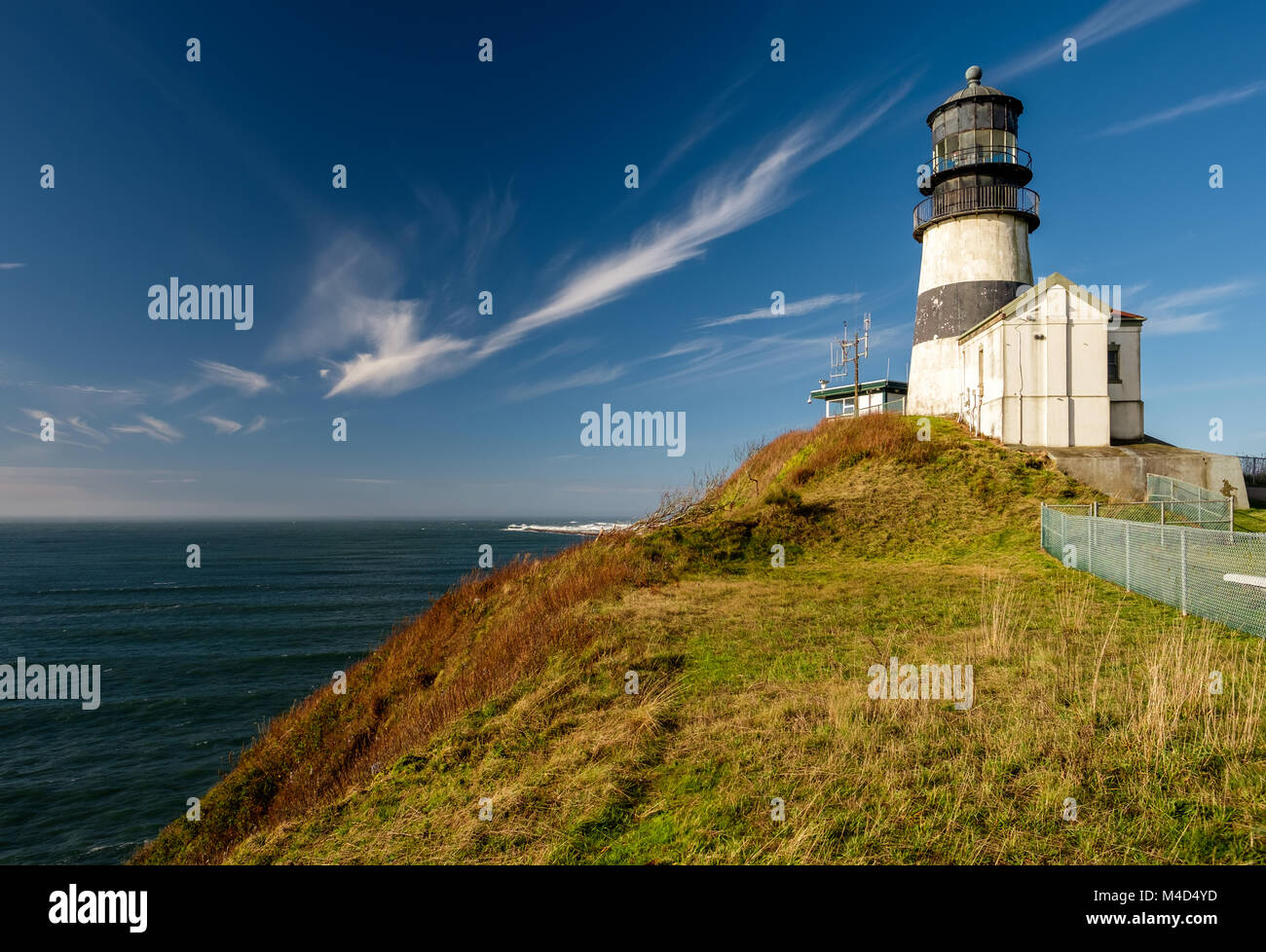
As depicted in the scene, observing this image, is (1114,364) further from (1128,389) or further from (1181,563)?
(1181,563)

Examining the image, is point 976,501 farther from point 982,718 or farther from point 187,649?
point 187,649

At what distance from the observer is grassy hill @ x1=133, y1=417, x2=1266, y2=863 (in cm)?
408

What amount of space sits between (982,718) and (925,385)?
2442cm

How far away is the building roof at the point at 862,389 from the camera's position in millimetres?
34219

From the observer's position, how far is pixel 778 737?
5508 millimetres

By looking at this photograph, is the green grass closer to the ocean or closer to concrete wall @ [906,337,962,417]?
concrete wall @ [906,337,962,417]

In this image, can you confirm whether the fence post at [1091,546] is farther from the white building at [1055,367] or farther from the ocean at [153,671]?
the ocean at [153,671]

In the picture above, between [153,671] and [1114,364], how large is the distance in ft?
133

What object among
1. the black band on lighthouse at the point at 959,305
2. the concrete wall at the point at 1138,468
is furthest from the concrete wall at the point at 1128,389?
the black band on lighthouse at the point at 959,305

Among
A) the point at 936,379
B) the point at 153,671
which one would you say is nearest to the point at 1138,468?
the point at 936,379

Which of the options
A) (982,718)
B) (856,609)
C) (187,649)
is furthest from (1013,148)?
(187,649)

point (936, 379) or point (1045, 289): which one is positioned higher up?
point (1045, 289)

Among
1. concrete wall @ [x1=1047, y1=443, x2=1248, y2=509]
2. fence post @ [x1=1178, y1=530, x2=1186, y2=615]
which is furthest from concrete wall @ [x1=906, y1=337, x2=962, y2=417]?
fence post @ [x1=1178, y1=530, x2=1186, y2=615]
